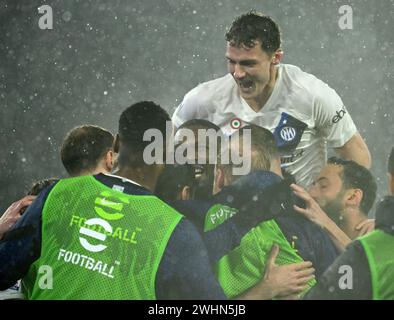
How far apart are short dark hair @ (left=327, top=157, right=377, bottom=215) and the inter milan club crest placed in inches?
19.7

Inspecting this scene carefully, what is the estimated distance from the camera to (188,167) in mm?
3223

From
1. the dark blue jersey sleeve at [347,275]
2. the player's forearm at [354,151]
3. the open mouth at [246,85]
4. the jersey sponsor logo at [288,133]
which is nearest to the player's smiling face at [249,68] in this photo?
the open mouth at [246,85]

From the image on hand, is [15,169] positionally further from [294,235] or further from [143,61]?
[294,235]

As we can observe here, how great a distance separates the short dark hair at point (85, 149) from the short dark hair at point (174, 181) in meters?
0.42

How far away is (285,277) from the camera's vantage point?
290 centimetres

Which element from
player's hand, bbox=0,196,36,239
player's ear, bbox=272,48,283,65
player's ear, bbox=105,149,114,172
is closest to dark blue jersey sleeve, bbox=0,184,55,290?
player's ear, bbox=105,149,114,172

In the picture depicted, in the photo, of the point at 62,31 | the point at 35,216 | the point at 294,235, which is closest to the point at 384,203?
the point at 294,235

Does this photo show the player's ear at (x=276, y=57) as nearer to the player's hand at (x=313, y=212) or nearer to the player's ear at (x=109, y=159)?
the player's hand at (x=313, y=212)

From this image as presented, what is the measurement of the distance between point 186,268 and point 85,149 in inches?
32.3

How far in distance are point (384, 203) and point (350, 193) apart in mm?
692

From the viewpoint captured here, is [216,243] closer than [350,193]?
Yes

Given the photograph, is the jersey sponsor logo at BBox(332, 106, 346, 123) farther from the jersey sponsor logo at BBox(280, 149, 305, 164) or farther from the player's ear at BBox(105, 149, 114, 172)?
the player's ear at BBox(105, 149, 114, 172)

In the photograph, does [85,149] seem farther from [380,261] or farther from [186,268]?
[380,261]

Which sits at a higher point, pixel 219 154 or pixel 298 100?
pixel 298 100
